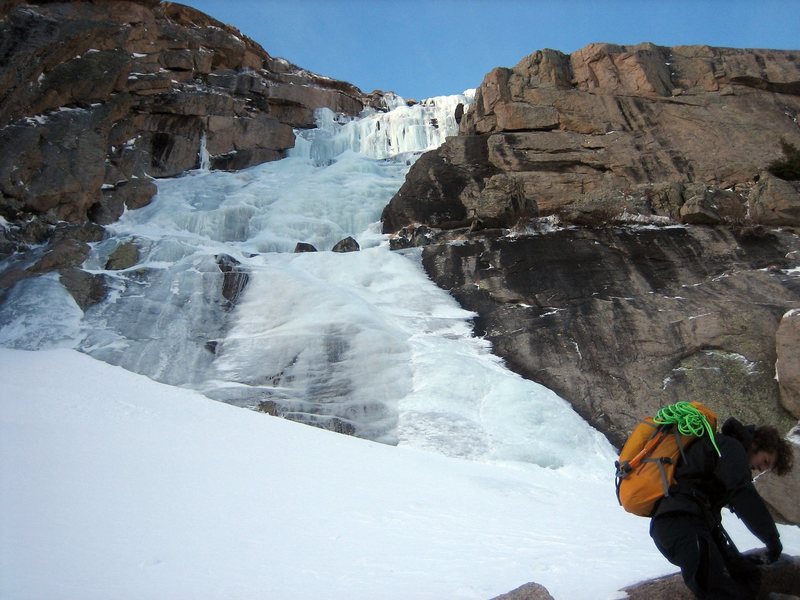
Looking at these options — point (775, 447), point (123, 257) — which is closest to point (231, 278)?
point (123, 257)

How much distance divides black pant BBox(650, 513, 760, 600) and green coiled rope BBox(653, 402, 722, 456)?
14.8 inches

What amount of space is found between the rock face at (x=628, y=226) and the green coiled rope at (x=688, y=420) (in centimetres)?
687

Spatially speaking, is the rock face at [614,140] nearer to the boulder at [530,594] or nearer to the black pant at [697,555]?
the boulder at [530,594]

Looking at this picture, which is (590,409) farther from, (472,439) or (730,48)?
(730,48)

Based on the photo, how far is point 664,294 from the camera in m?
15.2

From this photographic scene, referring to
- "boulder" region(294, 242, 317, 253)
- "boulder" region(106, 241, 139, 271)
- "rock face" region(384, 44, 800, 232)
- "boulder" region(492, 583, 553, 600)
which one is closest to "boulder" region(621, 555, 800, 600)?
"boulder" region(492, 583, 553, 600)

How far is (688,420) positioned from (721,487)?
1.23ft

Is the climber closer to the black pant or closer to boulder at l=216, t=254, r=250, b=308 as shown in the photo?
the black pant

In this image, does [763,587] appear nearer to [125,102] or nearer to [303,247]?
[303,247]

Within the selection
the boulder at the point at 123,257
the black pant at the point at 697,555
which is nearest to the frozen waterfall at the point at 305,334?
the boulder at the point at 123,257

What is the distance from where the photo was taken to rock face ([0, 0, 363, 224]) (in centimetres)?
2008

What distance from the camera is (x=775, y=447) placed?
3131 millimetres

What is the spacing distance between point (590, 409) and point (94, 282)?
12.6m

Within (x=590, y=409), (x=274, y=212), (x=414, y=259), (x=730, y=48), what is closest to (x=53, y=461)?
(x=590, y=409)
